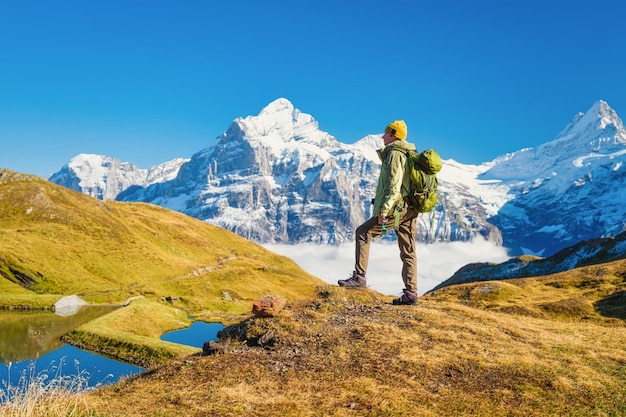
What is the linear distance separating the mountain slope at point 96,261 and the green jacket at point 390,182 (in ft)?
270

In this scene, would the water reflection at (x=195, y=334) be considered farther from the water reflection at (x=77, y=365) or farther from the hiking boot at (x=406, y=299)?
the hiking boot at (x=406, y=299)

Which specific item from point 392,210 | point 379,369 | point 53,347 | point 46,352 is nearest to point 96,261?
point 53,347

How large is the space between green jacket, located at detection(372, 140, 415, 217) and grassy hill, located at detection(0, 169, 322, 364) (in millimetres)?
50777

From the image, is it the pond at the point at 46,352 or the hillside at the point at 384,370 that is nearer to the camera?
the hillside at the point at 384,370

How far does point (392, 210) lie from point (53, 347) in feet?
176

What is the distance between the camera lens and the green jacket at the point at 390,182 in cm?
1873

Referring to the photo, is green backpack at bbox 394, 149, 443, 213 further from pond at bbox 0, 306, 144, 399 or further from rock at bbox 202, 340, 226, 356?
pond at bbox 0, 306, 144, 399

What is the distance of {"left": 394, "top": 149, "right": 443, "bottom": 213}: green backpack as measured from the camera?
19.2m

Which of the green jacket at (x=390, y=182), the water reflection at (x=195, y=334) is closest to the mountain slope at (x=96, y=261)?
the water reflection at (x=195, y=334)

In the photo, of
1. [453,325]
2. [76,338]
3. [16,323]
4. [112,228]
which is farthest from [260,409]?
[112,228]

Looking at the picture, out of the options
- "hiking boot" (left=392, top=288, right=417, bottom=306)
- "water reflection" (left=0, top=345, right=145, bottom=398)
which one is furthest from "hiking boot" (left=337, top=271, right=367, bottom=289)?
"water reflection" (left=0, top=345, right=145, bottom=398)

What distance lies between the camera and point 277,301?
21938mm

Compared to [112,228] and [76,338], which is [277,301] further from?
[112,228]

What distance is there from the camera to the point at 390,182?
18.7 metres
